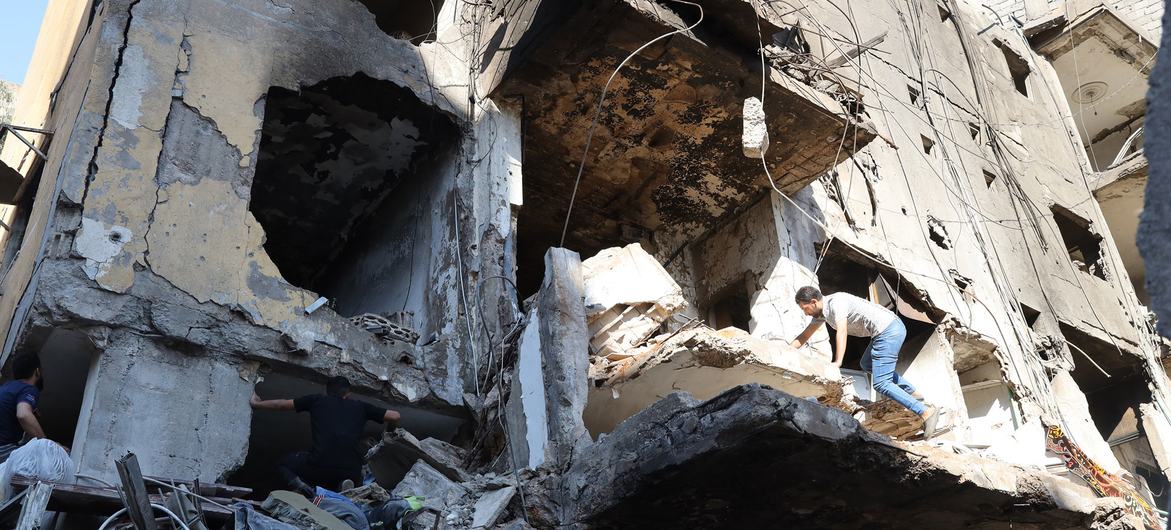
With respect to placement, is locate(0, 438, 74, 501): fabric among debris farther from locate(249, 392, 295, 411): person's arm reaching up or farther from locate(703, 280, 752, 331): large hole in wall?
locate(703, 280, 752, 331): large hole in wall

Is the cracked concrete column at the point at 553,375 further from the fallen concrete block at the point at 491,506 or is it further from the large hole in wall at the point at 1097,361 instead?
the large hole in wall at the point at 1097,361

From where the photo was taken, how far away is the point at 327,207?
10.5m

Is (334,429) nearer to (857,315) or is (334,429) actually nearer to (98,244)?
(98,244)

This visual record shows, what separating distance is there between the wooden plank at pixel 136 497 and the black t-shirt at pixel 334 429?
162cm

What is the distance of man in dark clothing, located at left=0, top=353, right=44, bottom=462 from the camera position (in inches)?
236

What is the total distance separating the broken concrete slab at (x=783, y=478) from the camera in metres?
5.83

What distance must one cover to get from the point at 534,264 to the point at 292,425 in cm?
471

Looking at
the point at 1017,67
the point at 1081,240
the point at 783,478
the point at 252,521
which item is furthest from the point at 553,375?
the point at 1017,67

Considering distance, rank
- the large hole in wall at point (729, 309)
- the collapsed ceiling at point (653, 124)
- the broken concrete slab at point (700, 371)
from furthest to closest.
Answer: the large hole in wall at point (729, 309), the collapsed ceiling at point (653, 124), the broken concrete slab at point (700, 371)

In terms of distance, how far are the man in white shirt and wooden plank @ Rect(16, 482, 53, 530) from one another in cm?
544

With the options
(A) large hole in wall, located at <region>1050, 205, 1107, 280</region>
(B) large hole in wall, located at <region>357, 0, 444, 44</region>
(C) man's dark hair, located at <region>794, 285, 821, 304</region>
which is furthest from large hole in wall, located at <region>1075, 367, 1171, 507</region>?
(B) large hole in wall, located at <region>357, 0, 444, 44</region>

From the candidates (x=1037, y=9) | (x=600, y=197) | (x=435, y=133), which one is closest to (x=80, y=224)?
(x=435, y=133)

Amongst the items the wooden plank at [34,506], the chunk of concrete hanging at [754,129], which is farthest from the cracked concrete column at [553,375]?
the wooden plank at [34,506]

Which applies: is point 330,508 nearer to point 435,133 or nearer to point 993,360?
point 435,133
